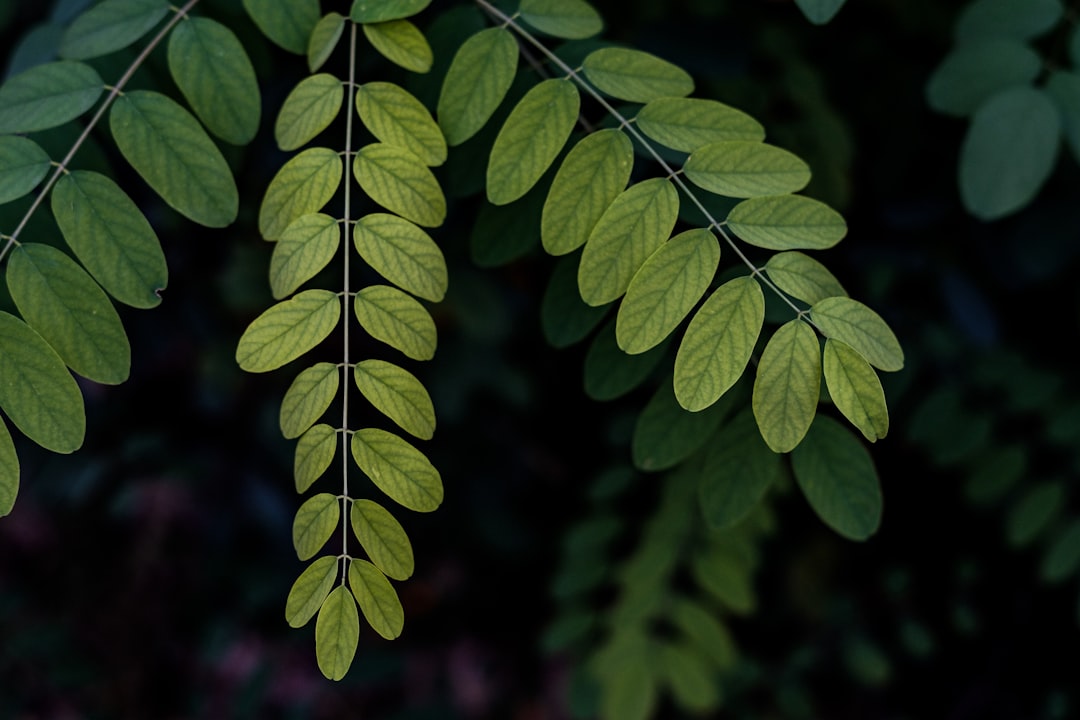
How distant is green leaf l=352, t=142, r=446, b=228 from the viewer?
1.21 meters

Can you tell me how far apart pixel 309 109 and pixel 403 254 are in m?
0.26

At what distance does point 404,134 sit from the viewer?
4.10ft

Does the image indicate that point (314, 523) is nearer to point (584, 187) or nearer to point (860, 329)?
point (584, 187)

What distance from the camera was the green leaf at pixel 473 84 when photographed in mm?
1280

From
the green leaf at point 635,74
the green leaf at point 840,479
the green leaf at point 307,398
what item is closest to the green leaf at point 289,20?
the green leaf at point 635,74

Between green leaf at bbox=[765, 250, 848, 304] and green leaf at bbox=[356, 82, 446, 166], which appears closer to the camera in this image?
green leaf at bbox=[765, 250, 848, 304]

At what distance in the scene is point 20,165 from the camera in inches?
47.4

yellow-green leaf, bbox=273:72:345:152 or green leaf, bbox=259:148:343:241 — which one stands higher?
yellow-green leaf, bbox=273:72:345:152

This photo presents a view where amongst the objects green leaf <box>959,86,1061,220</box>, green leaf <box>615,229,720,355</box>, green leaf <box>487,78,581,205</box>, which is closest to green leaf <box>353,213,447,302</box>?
green leaf <box>487,78,581,205</box>

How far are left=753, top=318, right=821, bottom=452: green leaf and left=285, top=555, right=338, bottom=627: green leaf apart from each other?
0.54m

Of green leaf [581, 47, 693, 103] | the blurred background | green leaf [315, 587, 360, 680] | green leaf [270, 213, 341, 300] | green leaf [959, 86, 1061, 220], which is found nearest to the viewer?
green leaf [315, 587, 360, 680]

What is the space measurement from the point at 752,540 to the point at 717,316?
1.19m

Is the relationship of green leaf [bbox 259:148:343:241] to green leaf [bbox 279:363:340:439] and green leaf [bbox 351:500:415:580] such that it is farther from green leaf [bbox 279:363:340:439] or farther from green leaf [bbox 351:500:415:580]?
green leaf [bbox 351:500:415:580]

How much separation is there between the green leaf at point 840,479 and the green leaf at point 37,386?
0.99 metres
